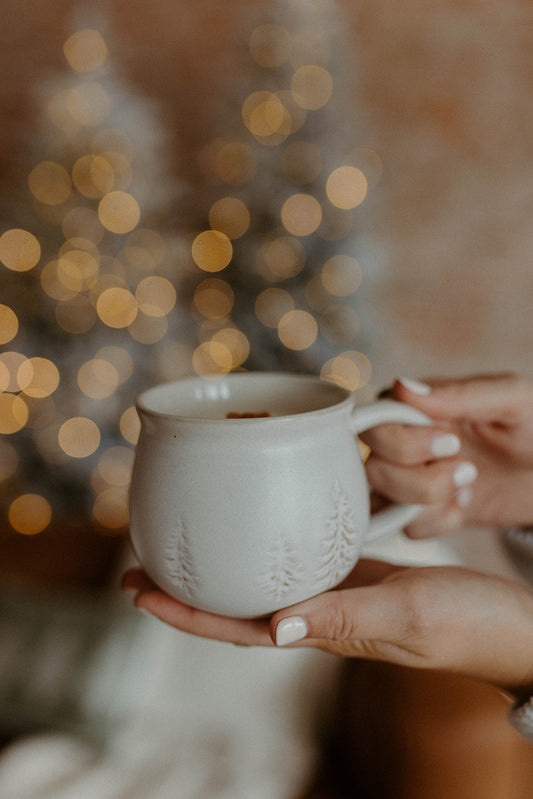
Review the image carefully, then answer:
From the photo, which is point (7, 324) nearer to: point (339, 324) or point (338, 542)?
point (339, 324)

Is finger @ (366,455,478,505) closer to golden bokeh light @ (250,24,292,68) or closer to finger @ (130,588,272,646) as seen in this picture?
finger @ (130,588,272,646)

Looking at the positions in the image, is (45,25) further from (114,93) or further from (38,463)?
(38,463)

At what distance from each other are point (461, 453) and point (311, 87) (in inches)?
45.2

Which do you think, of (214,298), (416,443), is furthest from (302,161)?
(416,443)

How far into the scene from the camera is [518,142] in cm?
234

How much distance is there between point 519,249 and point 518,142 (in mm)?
406

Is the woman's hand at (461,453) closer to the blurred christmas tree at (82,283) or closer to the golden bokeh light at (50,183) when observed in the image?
the blurred christmas tree at (82,283)

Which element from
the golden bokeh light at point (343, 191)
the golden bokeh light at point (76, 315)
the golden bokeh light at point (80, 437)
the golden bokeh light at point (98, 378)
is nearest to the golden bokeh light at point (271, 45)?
the golden bokeh light at point (343, 191)

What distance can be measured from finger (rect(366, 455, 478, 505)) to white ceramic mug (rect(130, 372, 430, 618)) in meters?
0.25

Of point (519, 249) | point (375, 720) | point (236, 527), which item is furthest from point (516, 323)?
point (236, 527)

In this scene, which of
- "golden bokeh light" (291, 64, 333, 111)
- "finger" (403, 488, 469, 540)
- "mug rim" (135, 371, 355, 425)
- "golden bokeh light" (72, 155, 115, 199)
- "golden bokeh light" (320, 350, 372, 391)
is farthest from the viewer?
"golden bokeh light" (320, 350, 372, 391)

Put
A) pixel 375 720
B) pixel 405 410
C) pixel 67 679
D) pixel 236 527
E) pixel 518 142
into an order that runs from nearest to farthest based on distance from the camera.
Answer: pixel 236 527 < pixel 405 410 < pixel 375 720 < pixel 67 679 < pixel 518 142

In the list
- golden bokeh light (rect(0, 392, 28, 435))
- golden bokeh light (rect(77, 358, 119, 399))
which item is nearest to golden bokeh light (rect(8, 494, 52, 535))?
golden bokeh light (rect(0, 392, 28, 435))

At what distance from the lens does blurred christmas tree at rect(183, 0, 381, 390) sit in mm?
1685
